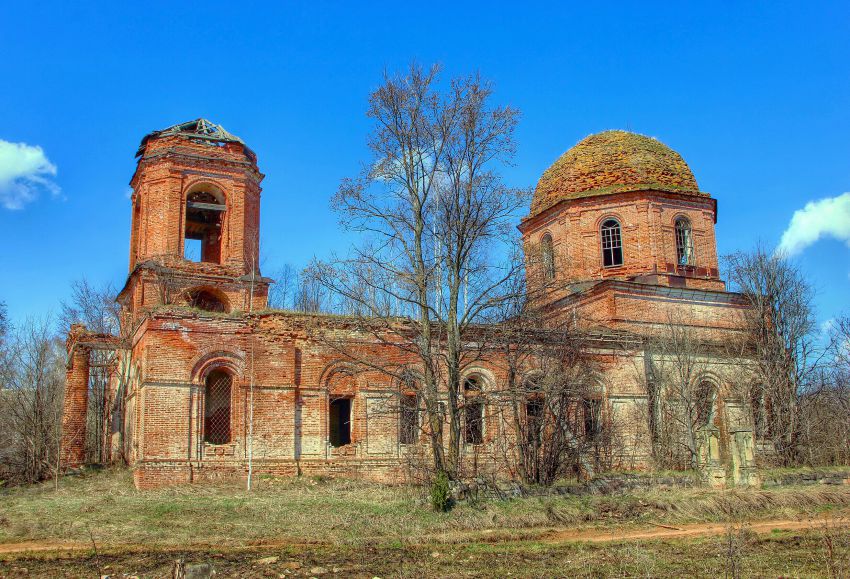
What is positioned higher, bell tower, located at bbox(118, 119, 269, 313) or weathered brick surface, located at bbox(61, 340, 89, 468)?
bell tower, located at bbox(118, 119, 269, 313)

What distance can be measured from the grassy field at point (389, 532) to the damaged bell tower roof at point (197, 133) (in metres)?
10.3

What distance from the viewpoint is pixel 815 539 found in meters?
11.7

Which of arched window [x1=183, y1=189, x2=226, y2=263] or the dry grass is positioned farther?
arched window [x1=183, y1=189, x2=226, y2=263]

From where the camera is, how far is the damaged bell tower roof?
919 inches

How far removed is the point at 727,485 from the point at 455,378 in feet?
24.3

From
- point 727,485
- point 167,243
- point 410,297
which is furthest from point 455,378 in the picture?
point 167,243

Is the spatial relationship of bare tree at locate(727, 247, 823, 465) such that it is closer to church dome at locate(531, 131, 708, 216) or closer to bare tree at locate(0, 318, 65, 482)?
church dome at locate(531, 131, 708, 216)

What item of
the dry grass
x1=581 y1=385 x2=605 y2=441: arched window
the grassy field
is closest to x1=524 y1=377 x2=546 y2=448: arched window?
x1=581 y1=385 x2=605 y2=441: arched window

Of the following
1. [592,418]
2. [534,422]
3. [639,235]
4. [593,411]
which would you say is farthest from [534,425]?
[639,235]

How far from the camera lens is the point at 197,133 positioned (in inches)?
938

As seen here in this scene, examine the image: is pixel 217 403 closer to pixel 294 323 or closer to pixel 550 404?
pixel 294 323

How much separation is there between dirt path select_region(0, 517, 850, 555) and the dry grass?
0.71 feet

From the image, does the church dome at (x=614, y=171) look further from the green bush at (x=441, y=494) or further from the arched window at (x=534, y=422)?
the green bush at (x=441, y=494)

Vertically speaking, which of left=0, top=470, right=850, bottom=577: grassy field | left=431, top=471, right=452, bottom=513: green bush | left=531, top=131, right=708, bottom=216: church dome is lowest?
left=0, top=470, right=850, bottom=577: grassy field
